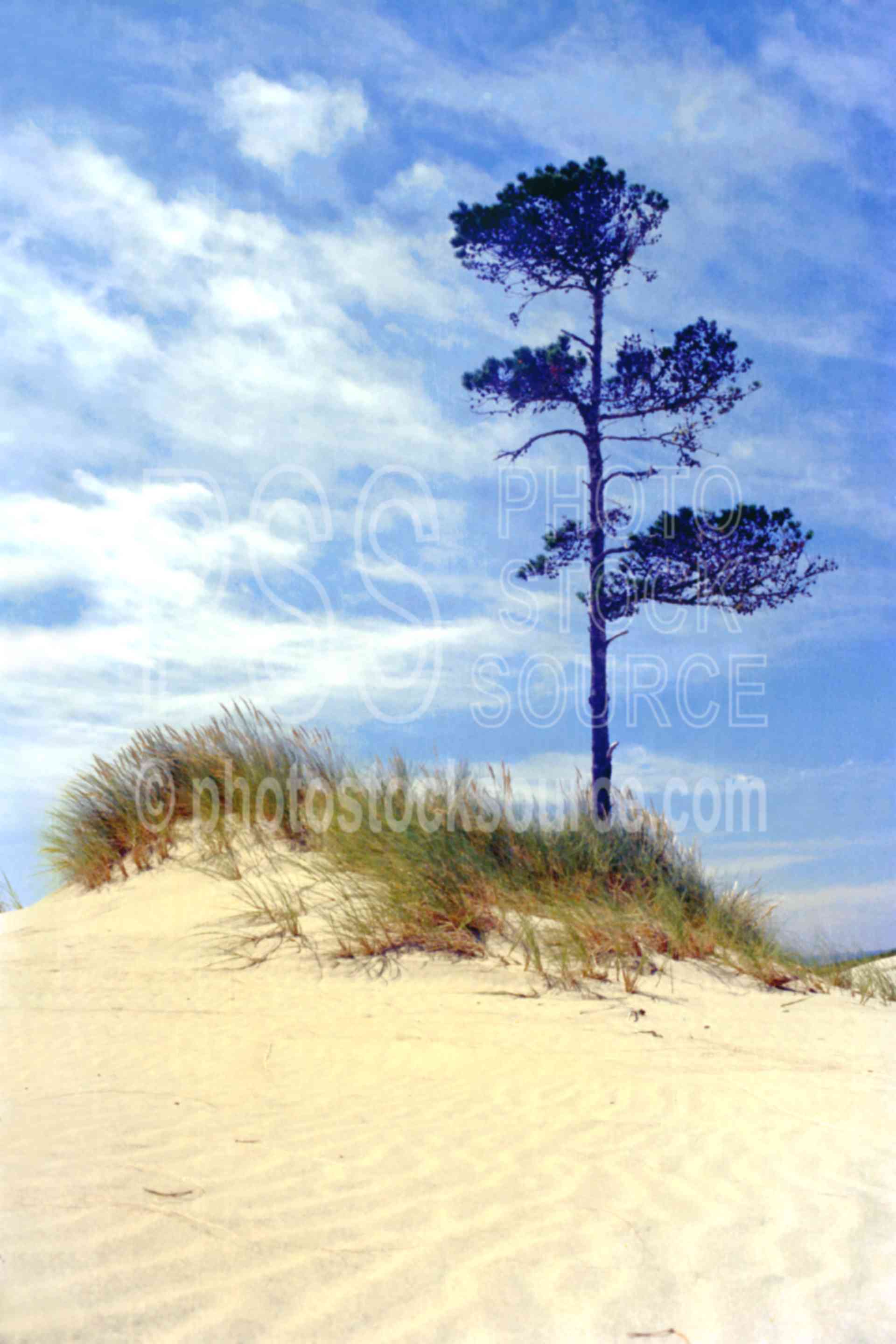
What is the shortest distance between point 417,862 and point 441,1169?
14.6ft

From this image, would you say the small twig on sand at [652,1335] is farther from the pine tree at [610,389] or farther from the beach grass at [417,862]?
the pine tree at [610,389]

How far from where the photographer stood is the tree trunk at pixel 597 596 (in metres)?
13.0

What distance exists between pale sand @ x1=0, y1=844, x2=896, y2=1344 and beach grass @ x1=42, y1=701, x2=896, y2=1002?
2.54 ft

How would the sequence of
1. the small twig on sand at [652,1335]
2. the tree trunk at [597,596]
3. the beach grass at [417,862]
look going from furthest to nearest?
the tree trunk at [597,596] → the beach grass at [417,862] → the small twig on sand at [652,1335]

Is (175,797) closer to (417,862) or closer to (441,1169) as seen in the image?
(417,862)

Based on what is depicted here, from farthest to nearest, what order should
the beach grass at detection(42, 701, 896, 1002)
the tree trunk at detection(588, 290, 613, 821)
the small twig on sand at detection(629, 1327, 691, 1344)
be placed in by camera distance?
the tree trunk at detection(588, 290, 613, 821) → the beach grass at detection(42, 701, 896, 1002) → the small twig on sand at detection(629, 1327, 691, 1344)

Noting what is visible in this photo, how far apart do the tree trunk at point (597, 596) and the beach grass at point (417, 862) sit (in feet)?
9.76

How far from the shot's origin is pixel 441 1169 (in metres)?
3.08

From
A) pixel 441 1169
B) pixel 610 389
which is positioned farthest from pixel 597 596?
pixel 441 1169

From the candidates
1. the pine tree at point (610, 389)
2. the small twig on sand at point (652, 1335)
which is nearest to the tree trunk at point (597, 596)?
the pine tree at point (610, 389)

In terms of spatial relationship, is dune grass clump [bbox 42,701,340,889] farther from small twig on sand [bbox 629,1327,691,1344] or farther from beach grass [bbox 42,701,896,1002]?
small twig on sand [bbox 629,1327,691,1344]

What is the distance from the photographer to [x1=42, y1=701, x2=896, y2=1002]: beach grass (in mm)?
6695

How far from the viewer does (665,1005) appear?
574cm

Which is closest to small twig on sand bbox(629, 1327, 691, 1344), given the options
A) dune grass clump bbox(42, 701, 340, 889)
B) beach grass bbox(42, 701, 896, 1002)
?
beach grass bbox(42, 701, 896, 1002)
